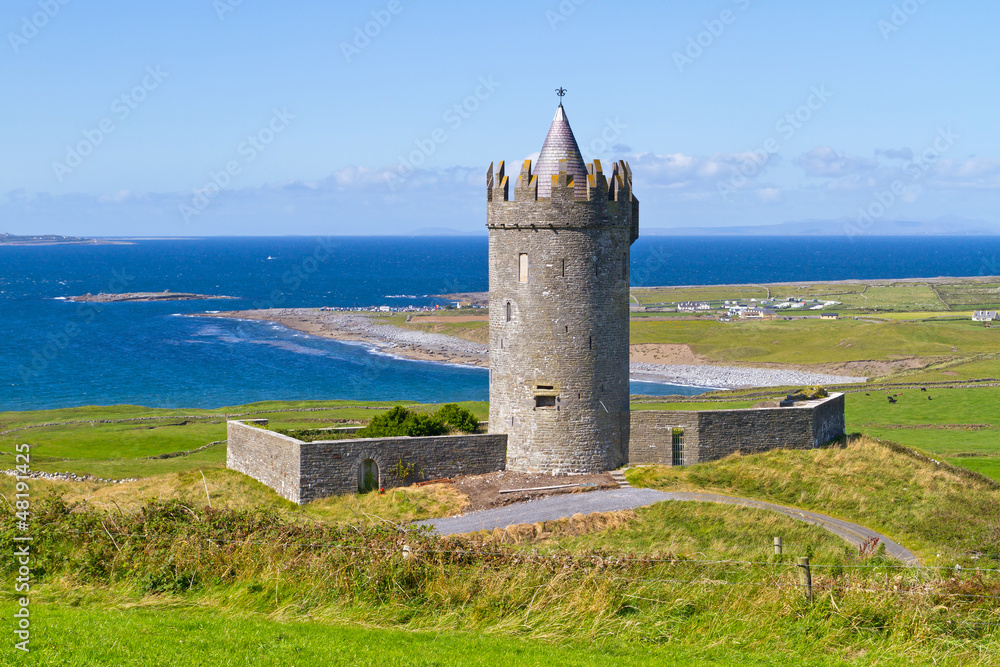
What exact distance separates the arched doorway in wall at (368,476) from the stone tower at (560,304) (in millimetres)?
3984

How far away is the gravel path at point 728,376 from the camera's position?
9156cm

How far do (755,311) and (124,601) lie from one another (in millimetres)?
135396

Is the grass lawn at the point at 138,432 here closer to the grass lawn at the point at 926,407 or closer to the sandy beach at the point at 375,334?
the grass lawn at the point at 926,407

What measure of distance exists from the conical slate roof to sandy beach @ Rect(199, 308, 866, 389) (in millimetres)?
66030

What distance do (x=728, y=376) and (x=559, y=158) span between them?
72639mm

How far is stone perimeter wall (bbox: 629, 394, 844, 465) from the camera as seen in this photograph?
28578mm

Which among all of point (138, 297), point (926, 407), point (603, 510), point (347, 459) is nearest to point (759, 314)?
point (926, 407)

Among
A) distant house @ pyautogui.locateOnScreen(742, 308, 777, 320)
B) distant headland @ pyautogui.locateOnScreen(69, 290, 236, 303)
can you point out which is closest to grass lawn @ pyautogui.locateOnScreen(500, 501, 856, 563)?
distant house @ pyautogui.locateOnScreen(742, 308, 777, 320)

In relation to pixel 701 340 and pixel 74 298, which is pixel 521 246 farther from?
pixel 74 298

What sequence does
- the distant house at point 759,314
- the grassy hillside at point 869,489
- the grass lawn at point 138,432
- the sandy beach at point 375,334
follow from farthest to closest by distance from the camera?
the distant house at point 759,314 → the sandy beach at point 375,334 → the grass lawn at point 138,432 → the grassy hillside at point 869,489

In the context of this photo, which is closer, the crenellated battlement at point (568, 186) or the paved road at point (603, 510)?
the paved road at point (603, 510)

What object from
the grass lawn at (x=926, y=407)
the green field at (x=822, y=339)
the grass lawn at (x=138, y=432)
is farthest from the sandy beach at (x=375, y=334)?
the grass lawn at (x=926, y=407)

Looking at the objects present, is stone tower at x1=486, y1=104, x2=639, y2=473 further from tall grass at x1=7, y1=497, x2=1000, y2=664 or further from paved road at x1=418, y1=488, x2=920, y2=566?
tall grass at x1=7, y1=497, x2=1000, y2=664

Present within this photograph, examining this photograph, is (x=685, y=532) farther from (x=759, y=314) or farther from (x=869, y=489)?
(x=759, y=314)
